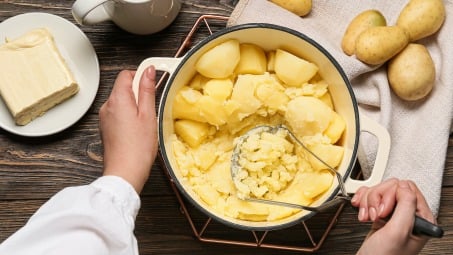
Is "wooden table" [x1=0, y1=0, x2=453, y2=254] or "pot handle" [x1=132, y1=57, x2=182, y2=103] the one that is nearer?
"pot handle" [x1=132, y1=57, x2=182, y2=103]

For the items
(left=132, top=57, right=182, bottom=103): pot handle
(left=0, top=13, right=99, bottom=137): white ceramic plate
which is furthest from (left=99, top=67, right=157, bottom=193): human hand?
(left=0, top=13, right=99, bottom=137): white ceramic plate

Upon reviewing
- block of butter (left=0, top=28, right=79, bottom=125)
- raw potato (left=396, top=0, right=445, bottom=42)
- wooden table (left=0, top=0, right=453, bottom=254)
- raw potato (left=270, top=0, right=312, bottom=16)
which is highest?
raw potato (left=396, top=0, right=445, bottom=42)

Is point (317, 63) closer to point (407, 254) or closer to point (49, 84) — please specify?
point (407, 254)

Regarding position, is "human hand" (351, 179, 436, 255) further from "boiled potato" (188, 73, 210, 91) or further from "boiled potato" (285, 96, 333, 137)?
"boiled potato" (188, 73, 210, 91)

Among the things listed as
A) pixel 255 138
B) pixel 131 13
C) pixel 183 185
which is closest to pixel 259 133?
pixel 255 138

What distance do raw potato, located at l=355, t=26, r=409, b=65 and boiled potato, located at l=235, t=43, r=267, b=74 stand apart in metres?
0.13

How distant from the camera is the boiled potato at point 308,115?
0.80m

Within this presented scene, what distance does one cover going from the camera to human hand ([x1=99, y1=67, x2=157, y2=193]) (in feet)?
2.51

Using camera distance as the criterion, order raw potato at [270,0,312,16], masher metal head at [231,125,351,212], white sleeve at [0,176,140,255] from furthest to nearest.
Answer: raw potato at [270,0,312,16] < masher metal head at [231,125,351,212] < white sleeve at [0,176,140,255]

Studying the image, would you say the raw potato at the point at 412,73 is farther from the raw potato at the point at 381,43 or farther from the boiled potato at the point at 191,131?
the boiled potato at the point at 191,131

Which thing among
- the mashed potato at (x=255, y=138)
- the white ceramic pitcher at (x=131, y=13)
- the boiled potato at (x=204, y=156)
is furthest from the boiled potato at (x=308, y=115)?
the white ceramic pitcher at (x=131, y=13)

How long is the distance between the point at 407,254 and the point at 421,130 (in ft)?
0.67

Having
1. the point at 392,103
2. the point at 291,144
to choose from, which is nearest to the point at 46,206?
the point at 291,144

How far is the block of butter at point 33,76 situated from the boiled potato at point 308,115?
0.99 ft
